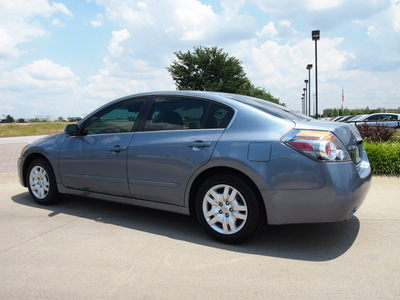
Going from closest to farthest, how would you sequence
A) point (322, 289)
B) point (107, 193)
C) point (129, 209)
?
point (322, 289) < point (107, 193) < point (129, 209)

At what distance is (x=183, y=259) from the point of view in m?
3.32

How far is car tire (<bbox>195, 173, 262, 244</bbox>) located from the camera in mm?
3436

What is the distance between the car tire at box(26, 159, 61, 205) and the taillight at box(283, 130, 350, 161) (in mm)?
3499

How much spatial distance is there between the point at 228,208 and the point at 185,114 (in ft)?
3.92

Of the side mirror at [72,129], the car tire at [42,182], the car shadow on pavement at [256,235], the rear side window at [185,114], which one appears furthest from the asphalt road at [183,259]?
the rear side window at [185,114]

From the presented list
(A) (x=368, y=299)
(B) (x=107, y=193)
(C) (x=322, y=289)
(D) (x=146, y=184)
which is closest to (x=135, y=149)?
(D) (x=146, y=184)

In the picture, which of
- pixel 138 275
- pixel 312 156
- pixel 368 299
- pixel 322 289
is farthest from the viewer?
pixel 312 156

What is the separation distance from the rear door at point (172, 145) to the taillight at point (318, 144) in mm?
756

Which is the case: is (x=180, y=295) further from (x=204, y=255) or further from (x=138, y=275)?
(x=204, y=255)

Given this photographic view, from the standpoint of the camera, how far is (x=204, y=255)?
3404mm

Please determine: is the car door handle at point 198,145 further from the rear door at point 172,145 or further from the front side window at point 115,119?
the front side window at point 115,119

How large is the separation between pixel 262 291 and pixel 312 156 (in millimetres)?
1267

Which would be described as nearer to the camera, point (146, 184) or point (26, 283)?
point (26, 283)

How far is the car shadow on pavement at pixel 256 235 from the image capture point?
3.49 m
